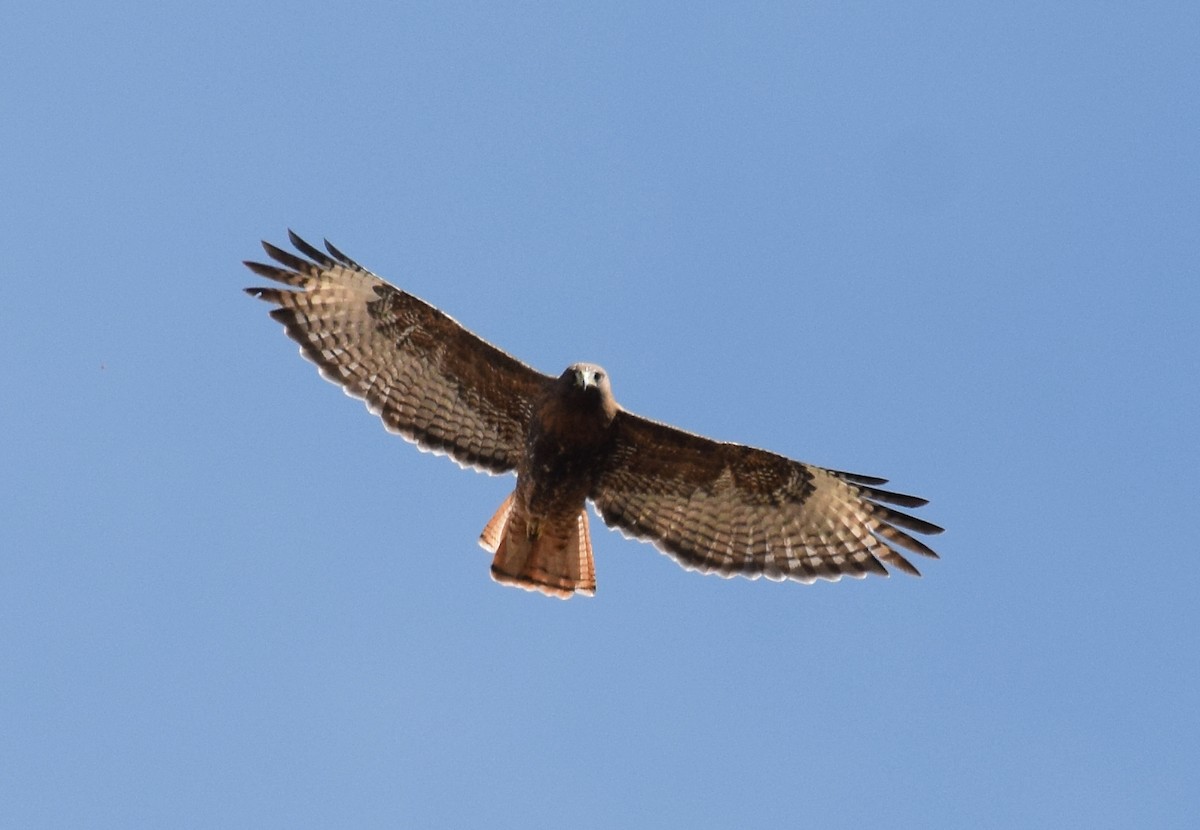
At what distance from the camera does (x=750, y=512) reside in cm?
1102

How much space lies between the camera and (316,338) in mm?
10977

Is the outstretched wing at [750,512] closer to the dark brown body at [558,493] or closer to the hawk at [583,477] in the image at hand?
the hawk at [583,477]

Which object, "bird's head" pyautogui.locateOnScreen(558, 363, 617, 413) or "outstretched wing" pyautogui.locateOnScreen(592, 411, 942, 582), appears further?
"outstretched wing" pyautogui.locateOnScreen(592, 411, 942, 582)

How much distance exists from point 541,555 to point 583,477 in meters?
0.72

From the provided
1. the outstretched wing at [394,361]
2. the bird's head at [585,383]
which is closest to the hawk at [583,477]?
the outstretched wing at [394,361]

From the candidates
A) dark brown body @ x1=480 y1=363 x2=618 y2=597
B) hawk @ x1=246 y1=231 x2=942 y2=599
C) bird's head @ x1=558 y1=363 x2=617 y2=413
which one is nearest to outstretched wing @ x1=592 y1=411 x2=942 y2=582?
hawk @ x1=246 y1=231 x2=942 y2=599

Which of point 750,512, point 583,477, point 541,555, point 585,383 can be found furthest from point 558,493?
point 750,512

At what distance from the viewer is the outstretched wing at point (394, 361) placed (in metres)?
10.8

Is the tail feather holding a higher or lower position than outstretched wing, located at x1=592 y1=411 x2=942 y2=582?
lower

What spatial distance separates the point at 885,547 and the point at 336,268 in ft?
15.3

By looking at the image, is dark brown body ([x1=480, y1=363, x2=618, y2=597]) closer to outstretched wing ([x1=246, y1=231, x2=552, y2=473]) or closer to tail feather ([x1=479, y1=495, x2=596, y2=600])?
tail feather ([x1=479, y1=495, x2=596, y2=600])

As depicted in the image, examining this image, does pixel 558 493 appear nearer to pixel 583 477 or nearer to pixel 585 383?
pixel 583 477

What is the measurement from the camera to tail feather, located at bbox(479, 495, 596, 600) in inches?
424

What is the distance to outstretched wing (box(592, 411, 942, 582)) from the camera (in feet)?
35.4
